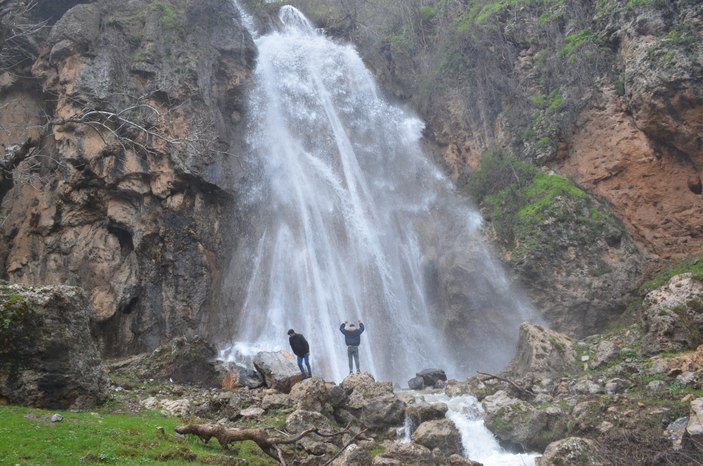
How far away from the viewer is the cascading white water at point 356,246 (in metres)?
22.1

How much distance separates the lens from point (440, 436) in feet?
37.8

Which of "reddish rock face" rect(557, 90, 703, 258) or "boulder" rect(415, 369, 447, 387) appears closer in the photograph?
"boulder" rect(415, 369, 447, 387)

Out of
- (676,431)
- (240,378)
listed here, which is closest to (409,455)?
(676,431)

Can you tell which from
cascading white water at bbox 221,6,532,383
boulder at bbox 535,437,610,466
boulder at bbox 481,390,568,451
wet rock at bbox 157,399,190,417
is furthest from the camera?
cascading white water at bbox 221,6,532,383

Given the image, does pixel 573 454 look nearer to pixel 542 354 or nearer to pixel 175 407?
pixel 542 354

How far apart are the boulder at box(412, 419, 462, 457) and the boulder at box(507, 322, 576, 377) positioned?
5.07m

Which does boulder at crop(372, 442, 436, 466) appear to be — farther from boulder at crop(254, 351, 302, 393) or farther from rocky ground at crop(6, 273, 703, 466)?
boulder at crop(254, 351, 302, 393)

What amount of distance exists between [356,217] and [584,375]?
1397 centimetres

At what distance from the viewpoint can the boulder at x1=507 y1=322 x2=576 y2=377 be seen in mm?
16000

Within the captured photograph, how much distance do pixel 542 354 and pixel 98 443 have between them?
507 inches

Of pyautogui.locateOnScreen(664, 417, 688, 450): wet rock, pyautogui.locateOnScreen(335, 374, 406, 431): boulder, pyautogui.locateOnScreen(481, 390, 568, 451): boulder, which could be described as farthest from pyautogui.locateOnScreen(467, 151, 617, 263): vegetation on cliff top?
pyautogui.locateOnScreen(664, 417, 688, 450): wet rock

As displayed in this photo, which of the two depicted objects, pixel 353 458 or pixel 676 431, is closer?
pixel 353 458

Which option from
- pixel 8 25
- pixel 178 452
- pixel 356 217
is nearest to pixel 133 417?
pixel 178 452

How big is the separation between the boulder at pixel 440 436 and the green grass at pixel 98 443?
386cm
